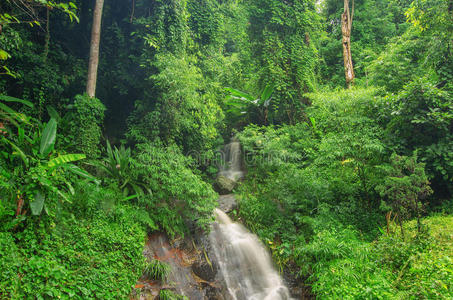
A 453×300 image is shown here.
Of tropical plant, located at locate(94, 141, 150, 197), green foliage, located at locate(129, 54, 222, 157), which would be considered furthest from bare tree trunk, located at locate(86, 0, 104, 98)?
tropical plant, located at locate(94, 141, 150, 197)

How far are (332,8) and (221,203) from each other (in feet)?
48.6

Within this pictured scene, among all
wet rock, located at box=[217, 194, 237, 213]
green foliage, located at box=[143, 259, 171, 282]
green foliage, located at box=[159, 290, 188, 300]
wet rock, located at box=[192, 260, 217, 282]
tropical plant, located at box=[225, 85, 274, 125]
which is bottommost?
wet rock, located at box=[192, 260, 217, 282]

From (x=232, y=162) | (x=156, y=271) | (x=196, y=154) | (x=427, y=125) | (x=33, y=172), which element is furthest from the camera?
(x=232, y=162)

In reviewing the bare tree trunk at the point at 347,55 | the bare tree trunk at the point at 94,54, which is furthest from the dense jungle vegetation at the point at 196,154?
the bare tree trunk at the point at 347,55

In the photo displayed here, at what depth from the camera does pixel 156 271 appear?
5523 millimetres

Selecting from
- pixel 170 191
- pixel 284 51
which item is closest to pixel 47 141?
pixel 170 191

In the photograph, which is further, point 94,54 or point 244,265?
point 94,54

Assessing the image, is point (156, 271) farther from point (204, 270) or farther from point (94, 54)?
point (94, 54)

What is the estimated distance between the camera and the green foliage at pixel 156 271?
548cm

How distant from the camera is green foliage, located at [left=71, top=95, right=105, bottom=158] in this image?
6473 millimetres

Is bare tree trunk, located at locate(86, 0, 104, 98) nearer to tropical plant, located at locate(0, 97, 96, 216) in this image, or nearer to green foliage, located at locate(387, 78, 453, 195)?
tropical plant, located at locate(0, 97, 96, 216)

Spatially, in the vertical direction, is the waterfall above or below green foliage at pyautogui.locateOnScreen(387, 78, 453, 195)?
below

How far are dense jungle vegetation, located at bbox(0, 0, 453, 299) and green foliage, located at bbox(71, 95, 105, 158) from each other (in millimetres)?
29

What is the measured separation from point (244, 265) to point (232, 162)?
5613mm
